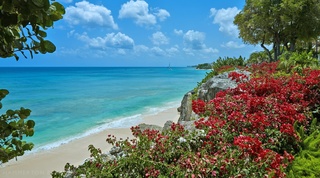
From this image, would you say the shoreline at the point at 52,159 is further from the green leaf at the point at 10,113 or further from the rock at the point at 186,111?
the green leaf at the point at 10,113

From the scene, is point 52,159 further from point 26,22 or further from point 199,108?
point 26,22

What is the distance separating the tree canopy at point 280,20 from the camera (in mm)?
24719

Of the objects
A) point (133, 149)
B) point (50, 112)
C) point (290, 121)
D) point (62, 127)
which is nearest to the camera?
point (133, 149)

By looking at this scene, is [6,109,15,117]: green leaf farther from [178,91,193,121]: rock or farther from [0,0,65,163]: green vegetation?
[178,91,193,121]: rock

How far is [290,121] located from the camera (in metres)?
5.89

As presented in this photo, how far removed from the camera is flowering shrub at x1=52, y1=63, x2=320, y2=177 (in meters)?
4.03

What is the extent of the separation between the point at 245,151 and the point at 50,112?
70.7 feet

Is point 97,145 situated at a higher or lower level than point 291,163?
lower

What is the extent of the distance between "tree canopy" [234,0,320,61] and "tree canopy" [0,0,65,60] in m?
26.2

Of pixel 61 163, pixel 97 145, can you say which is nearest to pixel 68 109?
pixel 97 145

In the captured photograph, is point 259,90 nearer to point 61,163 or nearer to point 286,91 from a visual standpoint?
point 286,91

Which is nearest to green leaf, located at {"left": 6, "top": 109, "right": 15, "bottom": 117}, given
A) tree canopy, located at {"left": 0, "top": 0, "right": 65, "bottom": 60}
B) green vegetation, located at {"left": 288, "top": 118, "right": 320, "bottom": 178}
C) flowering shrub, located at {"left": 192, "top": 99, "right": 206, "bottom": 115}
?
tree canopy, located at {"left": 0, "top": 0, "right": 65, "bottom": 60}

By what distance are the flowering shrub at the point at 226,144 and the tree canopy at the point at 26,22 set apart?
2.92 m

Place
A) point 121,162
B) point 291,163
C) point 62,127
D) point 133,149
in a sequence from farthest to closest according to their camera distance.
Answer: point 62,127
point 291,163
point 133,149
point 121,162
